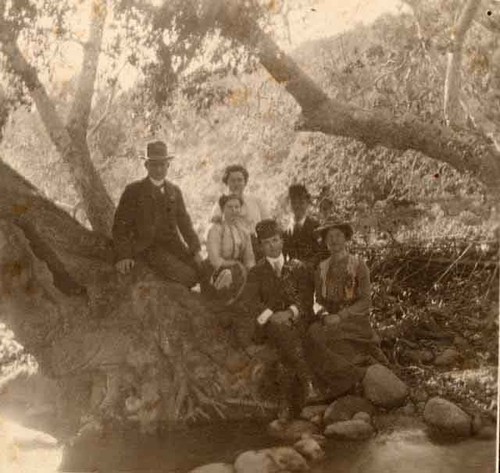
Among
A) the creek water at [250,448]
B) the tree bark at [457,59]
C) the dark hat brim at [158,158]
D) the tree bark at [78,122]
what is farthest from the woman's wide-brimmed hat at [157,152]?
the tree bark at [457,59]

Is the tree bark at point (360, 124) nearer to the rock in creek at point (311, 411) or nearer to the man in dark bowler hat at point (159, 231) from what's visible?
the man in dark bowler hat at point (159, 231)

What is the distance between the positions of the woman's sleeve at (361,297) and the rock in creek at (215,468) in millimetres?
1076

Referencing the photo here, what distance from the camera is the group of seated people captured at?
410cm

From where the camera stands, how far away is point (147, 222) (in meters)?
4.14

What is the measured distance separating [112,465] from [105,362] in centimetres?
59

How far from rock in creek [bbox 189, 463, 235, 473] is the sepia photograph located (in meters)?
0.24

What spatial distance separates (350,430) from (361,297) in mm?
Result: 769

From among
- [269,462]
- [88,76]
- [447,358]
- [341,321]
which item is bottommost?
[269,462]

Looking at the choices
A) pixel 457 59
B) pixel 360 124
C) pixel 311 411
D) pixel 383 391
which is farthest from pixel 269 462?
pixel 457 59

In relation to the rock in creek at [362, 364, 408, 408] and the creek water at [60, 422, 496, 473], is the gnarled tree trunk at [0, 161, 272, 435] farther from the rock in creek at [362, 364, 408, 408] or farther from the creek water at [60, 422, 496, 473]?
the rock in creek at [362, 364, 408, 408]

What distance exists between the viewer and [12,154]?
419 cm

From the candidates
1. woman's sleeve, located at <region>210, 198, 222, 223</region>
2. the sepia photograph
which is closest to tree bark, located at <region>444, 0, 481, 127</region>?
the sepia photograph

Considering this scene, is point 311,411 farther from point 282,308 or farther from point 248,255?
point 248,255

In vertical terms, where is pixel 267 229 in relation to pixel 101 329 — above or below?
above
